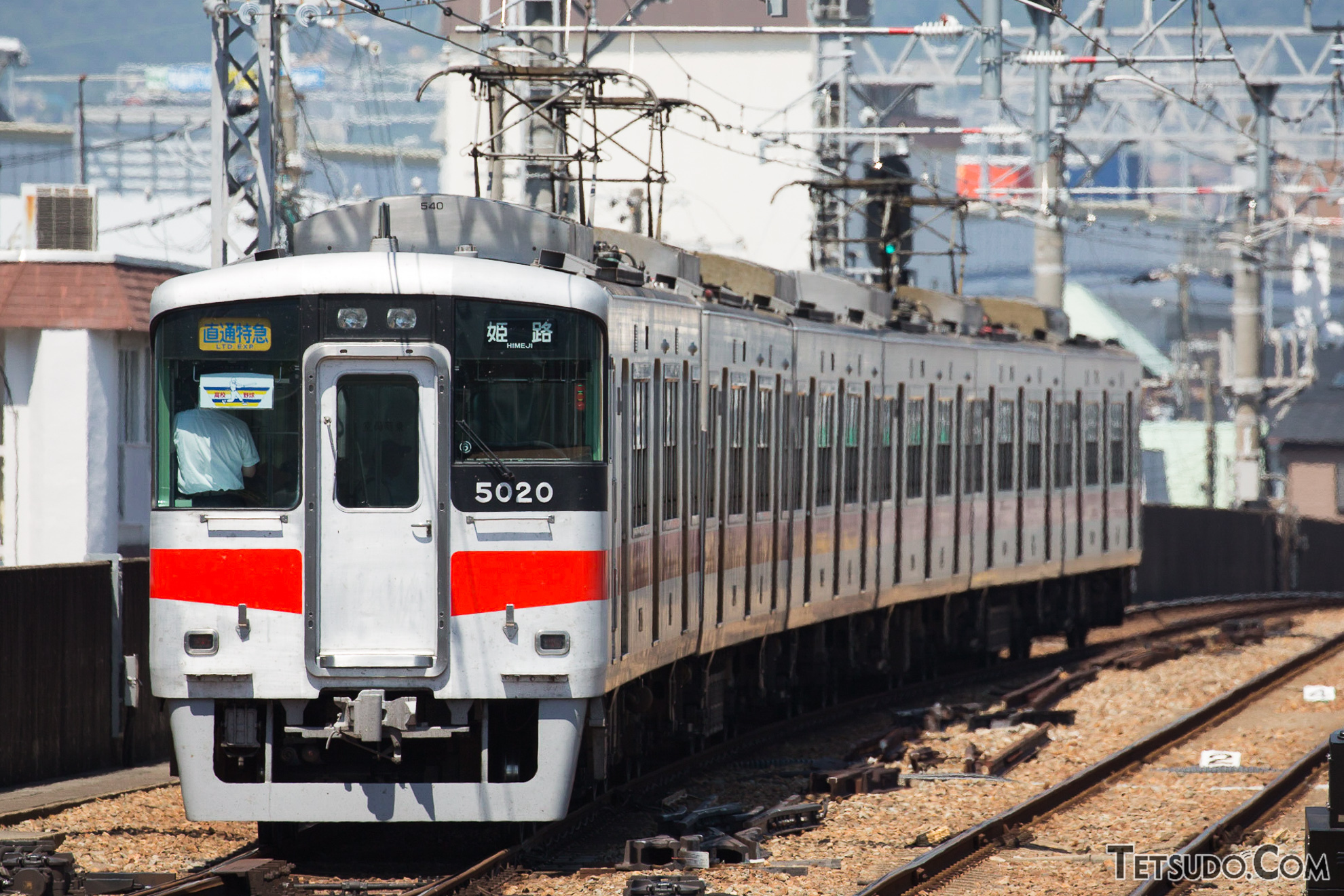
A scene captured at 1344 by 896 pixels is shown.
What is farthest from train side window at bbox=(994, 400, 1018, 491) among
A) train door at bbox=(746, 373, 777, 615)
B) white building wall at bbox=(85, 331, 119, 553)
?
white building wall at bbox=(85, 331, 119, 553)

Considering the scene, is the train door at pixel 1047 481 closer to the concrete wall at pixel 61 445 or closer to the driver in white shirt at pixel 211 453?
the concrete wall at pixel 61 445

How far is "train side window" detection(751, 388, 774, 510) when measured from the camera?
528 inches

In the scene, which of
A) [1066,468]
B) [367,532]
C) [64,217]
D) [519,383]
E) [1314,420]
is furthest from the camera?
[1314,420]

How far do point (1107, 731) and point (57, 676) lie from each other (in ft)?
26.4

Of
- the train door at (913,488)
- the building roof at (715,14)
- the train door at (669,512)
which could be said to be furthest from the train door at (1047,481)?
the building roof at (715,14)

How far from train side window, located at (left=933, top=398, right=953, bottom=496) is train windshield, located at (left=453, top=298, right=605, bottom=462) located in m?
9.12

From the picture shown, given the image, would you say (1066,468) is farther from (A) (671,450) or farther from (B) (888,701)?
(A) (671,450)

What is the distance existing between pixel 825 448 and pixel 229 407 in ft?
22.1

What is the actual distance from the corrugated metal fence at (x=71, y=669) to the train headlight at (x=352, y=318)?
3.03 metres

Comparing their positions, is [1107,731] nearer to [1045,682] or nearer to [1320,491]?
[1045,682]

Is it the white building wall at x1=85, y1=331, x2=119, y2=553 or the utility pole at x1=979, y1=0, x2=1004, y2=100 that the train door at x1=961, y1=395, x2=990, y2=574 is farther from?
the white building wall at x1=85, y1=331, x2=119, y2=553

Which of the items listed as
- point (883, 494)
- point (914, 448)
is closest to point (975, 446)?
point (914, 448)

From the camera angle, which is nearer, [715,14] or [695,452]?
[695,452]

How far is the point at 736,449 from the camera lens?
12891 millimetres
